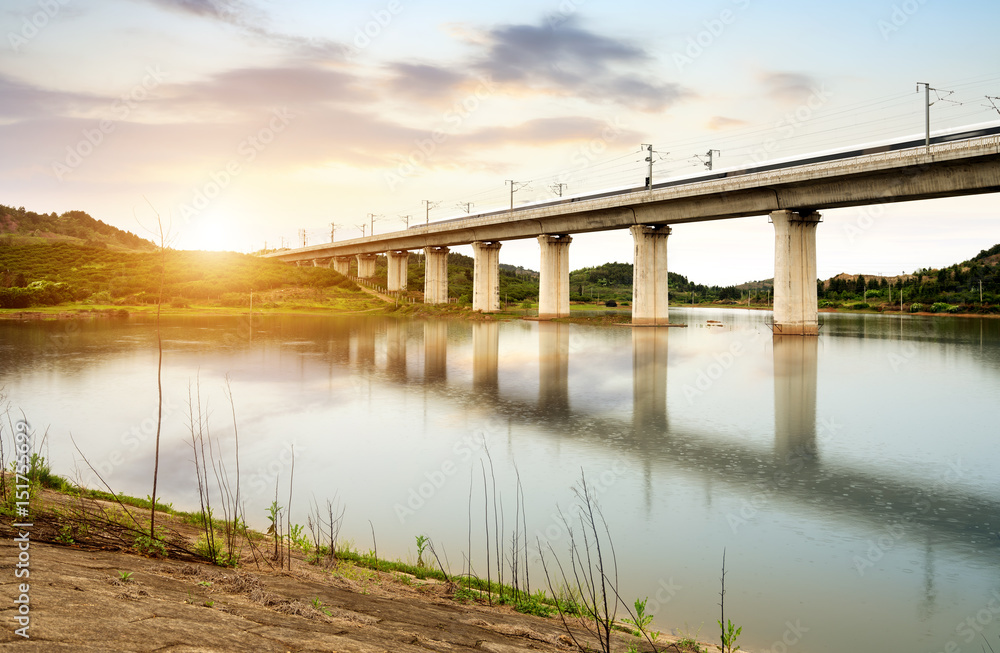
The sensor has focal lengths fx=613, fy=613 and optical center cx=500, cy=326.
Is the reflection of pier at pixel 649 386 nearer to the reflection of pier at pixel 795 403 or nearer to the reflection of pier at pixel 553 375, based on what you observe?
the reflection of pier at pixel 553 375

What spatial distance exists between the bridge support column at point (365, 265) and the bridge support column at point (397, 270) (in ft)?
65.0

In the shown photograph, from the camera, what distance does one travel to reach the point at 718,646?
595 centimetres

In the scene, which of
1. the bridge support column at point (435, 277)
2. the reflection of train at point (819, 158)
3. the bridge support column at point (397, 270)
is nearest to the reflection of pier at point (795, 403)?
the reflection of train at point (819, 158)

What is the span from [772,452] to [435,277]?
80.0 m

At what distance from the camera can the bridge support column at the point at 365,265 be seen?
126 m

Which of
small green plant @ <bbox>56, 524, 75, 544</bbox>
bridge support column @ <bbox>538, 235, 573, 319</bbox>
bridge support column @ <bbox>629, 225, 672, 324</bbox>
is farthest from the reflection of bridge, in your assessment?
bridge support column @ <bbox>538, 235, 573, 319</bbox>

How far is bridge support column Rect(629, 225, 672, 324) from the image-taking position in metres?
58.3

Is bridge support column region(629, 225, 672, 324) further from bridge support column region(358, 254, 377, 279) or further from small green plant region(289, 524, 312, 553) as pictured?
bridge support column region(358, 254, 377, 279)

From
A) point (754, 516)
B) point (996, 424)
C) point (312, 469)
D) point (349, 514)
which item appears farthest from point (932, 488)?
point (312, 469)

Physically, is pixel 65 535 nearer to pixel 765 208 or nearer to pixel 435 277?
pixel 765 208

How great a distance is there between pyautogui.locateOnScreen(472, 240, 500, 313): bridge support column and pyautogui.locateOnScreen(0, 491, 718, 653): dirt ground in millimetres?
73422

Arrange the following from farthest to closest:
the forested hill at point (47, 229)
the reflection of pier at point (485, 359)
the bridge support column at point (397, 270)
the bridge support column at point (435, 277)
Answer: the forested hill at point (47, 229) < the bridge support column at point (397, 270) < the bridge support column at point (435, 277) < the reflection of pier at point (485, 359)

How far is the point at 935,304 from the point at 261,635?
115515 millimetres

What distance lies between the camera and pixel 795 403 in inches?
787
